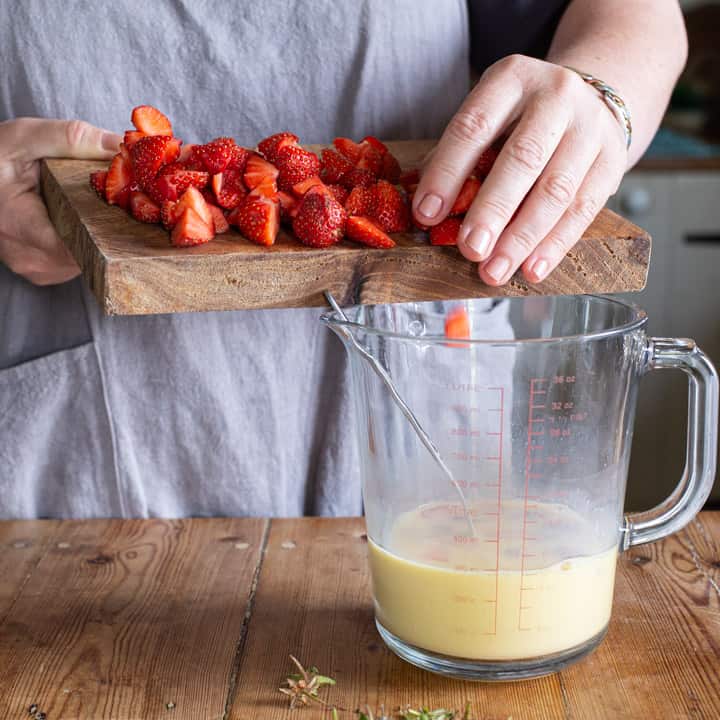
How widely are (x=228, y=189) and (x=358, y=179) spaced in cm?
10

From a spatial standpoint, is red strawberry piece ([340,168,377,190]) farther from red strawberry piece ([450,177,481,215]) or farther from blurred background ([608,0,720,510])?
blurred background ([608,0,720,510])

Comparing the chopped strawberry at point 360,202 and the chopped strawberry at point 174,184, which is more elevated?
Result: the chopped strawberry at point 174,184

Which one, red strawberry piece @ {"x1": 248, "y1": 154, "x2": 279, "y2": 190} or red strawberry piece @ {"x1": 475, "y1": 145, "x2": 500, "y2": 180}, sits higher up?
red strawberry piece @ {"x1": 475, "y1": 145, "x2": 500, "y2": 180}

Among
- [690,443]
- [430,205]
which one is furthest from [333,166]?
[690,443]

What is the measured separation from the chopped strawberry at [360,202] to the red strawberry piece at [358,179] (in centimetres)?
3

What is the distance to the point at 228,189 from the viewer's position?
81 centimetres

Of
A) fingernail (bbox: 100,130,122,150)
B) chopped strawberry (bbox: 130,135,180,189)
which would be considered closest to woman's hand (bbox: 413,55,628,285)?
chopped strawberry (bbox: 130,135,180,189)

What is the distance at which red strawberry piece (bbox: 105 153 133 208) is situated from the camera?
836 mm

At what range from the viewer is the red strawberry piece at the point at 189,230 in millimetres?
746

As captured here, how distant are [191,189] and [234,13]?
0.36m

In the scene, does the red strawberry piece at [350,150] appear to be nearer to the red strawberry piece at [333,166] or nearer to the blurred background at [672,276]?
the red strawberry piece at [333,166]

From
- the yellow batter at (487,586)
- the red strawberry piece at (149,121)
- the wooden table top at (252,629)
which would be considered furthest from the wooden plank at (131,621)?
the red strawberry piece at (149,121)

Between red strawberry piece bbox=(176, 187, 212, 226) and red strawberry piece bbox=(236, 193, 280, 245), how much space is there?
0.08 ft

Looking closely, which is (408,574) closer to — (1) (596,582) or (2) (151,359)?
(1) (596,582)
